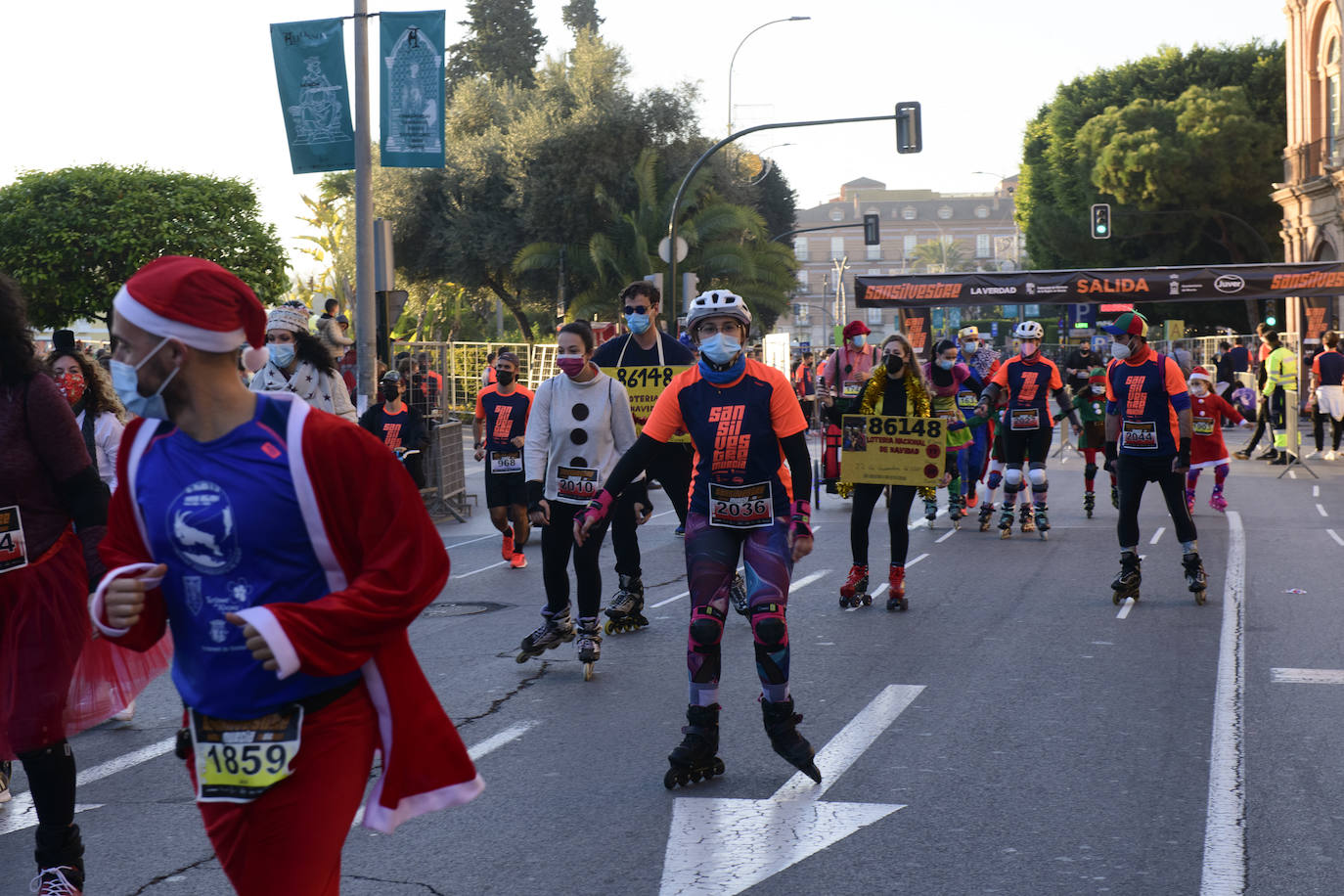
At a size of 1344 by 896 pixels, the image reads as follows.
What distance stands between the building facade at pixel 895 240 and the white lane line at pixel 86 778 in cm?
14950

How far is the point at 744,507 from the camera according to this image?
19.8 feet

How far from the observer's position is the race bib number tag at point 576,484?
330 inches

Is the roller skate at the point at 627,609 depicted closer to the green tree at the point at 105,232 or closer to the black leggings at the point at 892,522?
the black leggings at the point at 892,522

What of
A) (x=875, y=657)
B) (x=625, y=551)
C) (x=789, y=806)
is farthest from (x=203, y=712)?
(x=625, y=551)

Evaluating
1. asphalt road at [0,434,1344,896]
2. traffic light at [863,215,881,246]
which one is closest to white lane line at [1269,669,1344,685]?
asphalt road at [0,434,1344,896]

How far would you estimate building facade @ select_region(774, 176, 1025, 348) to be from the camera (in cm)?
16275

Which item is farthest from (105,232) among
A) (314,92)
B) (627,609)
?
(627,609)

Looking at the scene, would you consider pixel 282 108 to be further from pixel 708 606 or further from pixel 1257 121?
pixel 1257 121

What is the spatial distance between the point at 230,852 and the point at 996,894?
99.6 inches

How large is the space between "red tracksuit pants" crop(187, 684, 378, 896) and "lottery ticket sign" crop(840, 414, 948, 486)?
25.7 ft

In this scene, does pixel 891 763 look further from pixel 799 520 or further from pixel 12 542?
pixel 12 542

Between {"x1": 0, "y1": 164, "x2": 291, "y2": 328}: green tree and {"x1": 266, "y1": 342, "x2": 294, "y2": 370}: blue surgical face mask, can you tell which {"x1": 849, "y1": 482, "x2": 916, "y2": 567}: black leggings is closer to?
{"x1": 266, "y1": 342, "x2": 294, "y2": 370}: blue surgical face mask

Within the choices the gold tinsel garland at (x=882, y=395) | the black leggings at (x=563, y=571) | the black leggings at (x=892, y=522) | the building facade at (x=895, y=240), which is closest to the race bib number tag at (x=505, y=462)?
the gold tinsel garland at (x=882, y=395)

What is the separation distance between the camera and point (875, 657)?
852 cm
